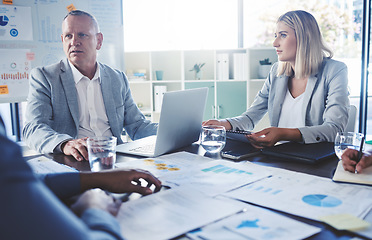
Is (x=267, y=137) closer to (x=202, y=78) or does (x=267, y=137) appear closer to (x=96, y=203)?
(x=96, y=203)

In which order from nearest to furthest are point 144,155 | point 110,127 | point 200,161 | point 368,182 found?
point 368,182 < point 200,161 < point 144,155 < point 110,127

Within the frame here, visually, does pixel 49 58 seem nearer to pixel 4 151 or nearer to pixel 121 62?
pixel 121 62

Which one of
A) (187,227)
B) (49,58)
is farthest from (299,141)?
(49,58)

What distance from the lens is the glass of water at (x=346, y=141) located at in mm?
1179

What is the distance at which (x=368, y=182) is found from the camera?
3.11ft

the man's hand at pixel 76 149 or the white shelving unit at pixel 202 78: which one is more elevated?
the white shelving unit at pixel 202 78

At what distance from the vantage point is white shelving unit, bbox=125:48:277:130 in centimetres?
404

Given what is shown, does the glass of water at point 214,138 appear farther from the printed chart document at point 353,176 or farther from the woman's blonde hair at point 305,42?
the woman's blonde hair at point 305,42

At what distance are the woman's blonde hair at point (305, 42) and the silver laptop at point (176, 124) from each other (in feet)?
2.67

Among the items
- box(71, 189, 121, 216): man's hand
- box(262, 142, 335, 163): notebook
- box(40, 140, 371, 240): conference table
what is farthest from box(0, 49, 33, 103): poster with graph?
box(71, 189, 121, 216): man's hand

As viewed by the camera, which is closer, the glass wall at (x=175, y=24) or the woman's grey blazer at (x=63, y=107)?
the woman's grey blazer at (x=63, y=107)

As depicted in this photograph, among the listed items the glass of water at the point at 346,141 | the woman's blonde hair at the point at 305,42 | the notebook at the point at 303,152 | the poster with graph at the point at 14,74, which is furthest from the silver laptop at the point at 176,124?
the poster with graph at the point at 14,74

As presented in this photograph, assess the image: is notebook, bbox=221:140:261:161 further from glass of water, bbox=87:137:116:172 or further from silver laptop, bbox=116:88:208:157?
glass of water, bbox=87:137:116:172

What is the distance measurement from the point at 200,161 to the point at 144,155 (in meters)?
0.24
